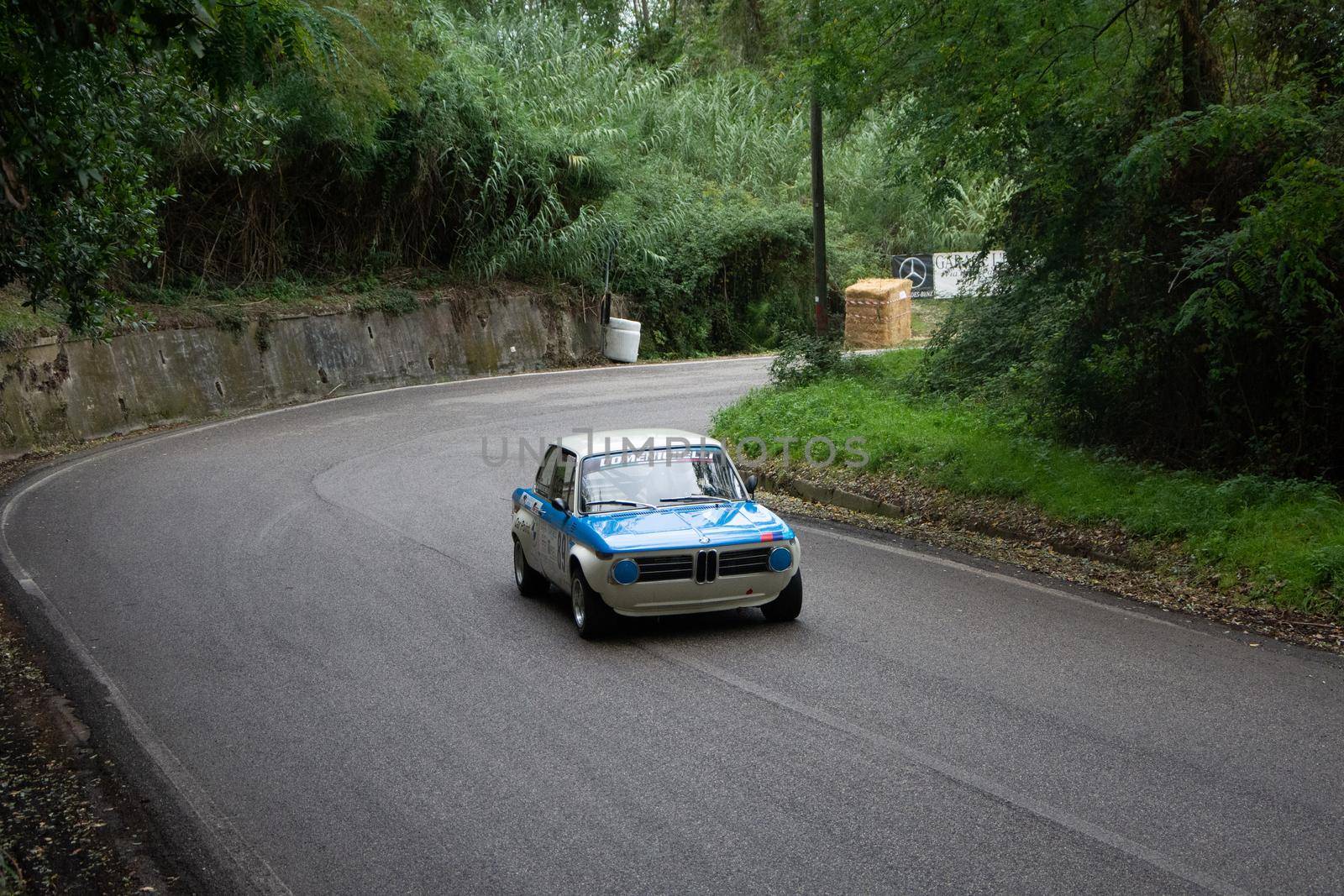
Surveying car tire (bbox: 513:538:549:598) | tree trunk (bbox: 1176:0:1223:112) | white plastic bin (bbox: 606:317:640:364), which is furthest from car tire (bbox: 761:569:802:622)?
white plastic bin (bbox: 606:317:640:364)

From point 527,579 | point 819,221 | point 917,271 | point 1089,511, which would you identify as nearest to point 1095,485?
point 1089,511

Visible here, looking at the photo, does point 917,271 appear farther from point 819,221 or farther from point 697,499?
point 697,499

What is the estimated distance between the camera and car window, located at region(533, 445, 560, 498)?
10.1 meters

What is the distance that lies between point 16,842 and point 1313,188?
9.48m

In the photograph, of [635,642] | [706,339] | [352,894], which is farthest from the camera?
[706,339]

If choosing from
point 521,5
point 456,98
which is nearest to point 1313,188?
point 456,98

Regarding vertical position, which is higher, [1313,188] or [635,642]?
[1313,188]

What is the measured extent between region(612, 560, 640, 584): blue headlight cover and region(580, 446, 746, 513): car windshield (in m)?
0.86

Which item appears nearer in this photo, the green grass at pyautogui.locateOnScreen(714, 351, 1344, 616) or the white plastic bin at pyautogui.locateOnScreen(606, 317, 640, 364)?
the green grass at pyautogui.locateOnScreen(714, 351, 1344, 616)

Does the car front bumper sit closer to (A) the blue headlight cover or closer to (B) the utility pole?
(A) the blue headlight cover

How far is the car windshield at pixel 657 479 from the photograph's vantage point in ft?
30.4

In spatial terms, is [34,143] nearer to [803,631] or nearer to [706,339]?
[803,631]

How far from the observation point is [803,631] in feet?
28.5

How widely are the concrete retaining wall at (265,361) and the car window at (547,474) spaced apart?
1187cm
